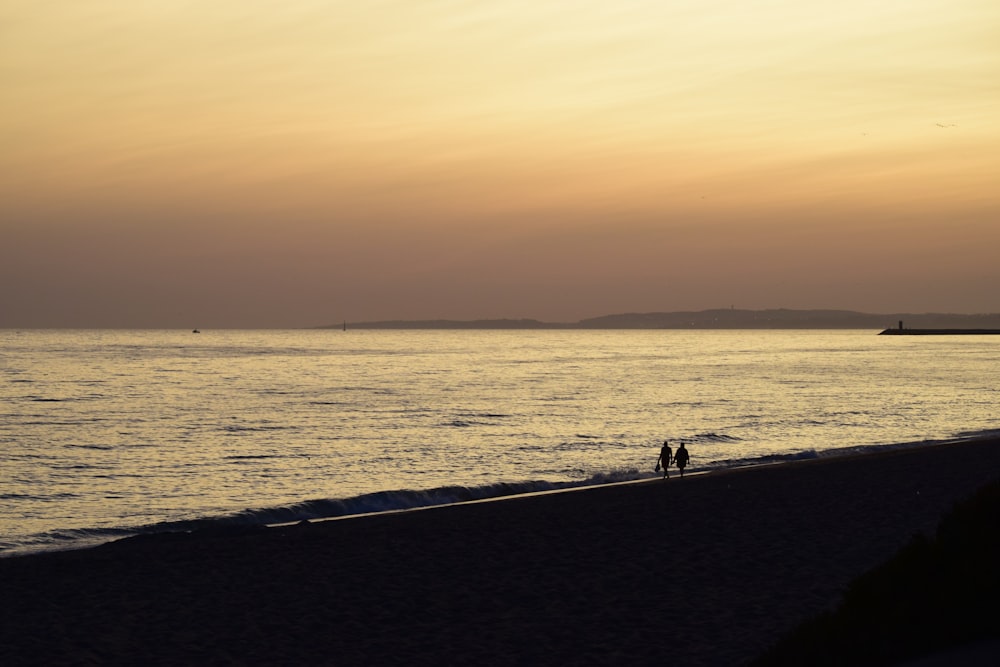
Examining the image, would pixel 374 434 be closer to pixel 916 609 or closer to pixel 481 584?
pixel 481 584

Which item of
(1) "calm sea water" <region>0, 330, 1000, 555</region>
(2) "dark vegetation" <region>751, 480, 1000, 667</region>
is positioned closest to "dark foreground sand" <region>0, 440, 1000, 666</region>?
(2) "dark vegetation" <region>751, 480, 1000, 667</region>

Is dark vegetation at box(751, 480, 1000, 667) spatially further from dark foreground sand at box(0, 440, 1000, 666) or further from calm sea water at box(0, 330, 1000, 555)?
calm sea water at box(0, 330, 1000, 555)

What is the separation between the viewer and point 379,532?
74.4 ft

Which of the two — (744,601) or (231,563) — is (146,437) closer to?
(231,563)

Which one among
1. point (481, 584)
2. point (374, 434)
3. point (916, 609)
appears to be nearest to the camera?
point (916, 609)

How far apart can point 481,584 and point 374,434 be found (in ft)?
118

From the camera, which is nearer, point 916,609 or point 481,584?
point 916,609

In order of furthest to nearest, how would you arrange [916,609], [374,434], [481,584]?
[374,434]
[481,584]
[916,609]

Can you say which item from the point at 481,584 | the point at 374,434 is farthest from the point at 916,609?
the point at 374,434

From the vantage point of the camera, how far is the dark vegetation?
926 cm

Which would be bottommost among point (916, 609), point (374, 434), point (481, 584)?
point (374, 434)

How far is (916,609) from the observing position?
995cm

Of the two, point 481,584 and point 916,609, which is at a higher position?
point 916,609

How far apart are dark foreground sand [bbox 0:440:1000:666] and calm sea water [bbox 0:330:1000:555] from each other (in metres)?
6.51
